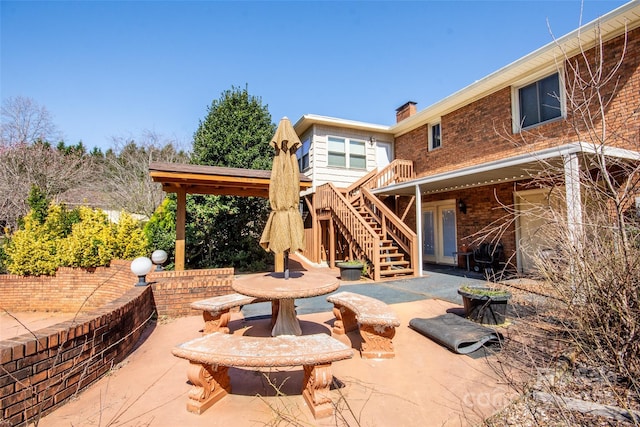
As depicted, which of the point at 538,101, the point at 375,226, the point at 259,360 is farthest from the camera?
the point at 375,226

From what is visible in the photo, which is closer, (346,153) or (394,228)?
(394,228)

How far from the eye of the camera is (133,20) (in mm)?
7594

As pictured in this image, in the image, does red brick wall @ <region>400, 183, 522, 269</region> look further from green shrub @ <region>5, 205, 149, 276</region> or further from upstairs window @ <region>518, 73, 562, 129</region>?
green shrub @ <region>5, 205, 149, 276</region>

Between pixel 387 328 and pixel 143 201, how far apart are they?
52.7 feet

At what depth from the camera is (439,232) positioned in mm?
11086

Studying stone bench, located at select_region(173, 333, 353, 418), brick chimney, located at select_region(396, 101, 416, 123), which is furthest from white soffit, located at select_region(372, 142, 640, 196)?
brick chimney, located at select_region(396, 101, 416, 123)

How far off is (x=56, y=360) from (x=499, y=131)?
1069cm

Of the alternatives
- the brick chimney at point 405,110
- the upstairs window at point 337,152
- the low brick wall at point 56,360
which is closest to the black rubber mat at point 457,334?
the low brick wall at point 56,360

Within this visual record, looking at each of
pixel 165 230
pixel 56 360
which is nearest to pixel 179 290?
pixel 56 360

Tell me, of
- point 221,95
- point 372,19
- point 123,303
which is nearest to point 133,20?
point 221,95

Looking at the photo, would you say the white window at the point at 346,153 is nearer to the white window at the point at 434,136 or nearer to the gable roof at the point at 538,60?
the gable roof at the point at 538,60

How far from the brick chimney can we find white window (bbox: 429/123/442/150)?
1.94 m

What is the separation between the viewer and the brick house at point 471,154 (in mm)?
6027

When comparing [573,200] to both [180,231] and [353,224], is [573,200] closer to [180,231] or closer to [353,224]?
[353,224]
